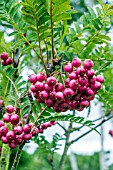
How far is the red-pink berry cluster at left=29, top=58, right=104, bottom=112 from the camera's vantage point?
3.96ft

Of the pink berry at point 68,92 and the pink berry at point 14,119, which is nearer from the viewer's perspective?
the pink berry at point 68,92

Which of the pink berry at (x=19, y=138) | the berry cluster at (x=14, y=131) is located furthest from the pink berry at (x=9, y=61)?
the pink berry at (x=19, y=138)

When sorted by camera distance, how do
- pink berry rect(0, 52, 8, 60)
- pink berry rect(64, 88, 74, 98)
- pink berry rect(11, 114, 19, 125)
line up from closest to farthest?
pink berry rect(64, 88, 74, 98), pink berry rect(11, 114, 19, 125), pink berry rect(0, 52, 8, 60)

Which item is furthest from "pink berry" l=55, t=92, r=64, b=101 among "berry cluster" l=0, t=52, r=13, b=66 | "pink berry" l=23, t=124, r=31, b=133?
"berry cluster" l=0, t=52, r=13, b=66

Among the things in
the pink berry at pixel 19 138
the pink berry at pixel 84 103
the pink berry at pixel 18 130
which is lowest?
the pink berry at pixel 19 138

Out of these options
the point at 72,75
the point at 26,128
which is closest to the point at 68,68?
the point at 72,75

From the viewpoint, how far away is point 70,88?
3.95ft

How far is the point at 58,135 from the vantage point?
6.72ft

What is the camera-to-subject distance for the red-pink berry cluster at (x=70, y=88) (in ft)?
3.96

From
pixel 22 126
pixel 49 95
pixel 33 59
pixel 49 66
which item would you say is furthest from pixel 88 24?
pixel 33 59

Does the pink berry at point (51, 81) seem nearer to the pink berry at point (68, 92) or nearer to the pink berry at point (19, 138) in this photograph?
the pink berry at point (68, 92)

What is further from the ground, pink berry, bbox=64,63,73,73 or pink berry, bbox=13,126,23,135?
pink berry, bbox=64,63,73,73

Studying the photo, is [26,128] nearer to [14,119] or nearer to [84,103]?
[14,119]

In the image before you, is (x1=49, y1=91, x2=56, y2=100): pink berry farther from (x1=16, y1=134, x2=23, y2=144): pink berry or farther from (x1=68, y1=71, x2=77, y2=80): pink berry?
(x1=16, y1=134, x2=23, y2=144): pink berry
